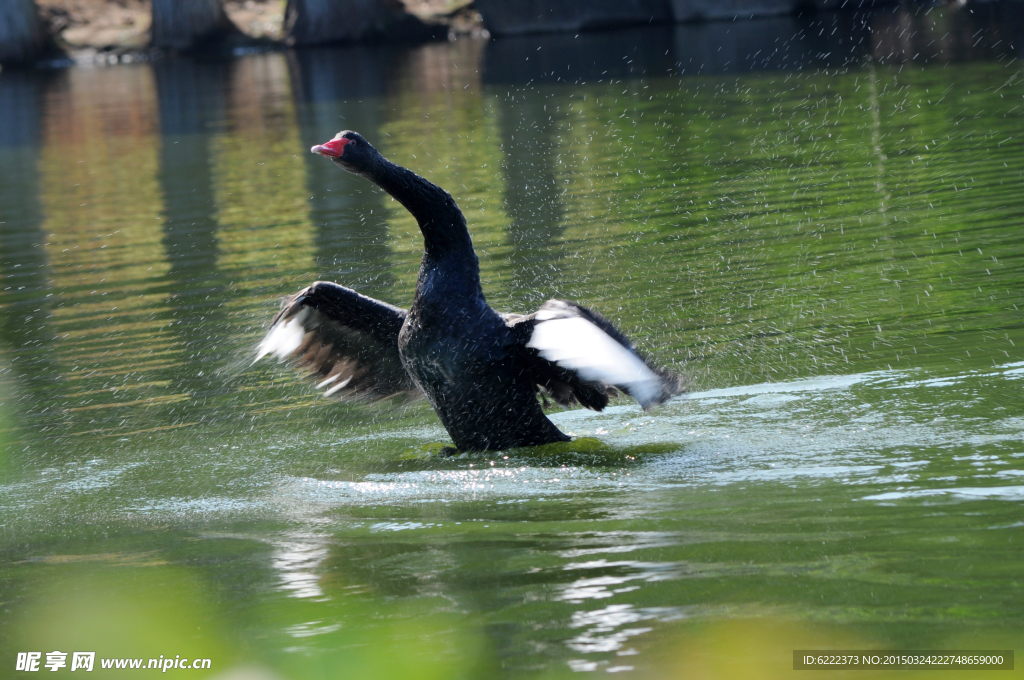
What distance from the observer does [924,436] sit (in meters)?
4.72

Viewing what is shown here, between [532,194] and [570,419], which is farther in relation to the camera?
[532,194]

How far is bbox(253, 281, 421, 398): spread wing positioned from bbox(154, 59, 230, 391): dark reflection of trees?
140 cm

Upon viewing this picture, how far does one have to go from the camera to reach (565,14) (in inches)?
1286

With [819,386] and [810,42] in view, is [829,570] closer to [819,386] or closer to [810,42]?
[819,386]

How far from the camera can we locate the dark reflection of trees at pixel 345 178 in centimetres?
915

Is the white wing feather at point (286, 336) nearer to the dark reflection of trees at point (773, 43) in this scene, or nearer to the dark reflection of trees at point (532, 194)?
the dark reflection of trees at point (532, 194)

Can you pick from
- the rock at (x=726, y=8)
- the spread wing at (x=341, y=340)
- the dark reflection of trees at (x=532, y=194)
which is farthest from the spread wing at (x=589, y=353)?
the rock at (x=726, y=8)

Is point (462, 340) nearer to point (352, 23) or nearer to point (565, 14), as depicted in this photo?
point (565, 14)

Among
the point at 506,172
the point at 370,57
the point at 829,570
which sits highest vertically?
the point at 370,57

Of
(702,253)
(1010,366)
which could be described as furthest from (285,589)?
(702,253)

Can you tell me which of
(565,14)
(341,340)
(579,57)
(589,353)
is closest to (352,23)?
(565,14)

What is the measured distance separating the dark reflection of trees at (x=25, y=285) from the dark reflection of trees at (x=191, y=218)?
81cm

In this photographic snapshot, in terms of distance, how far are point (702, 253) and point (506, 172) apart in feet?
16.0

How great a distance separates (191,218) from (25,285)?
258cm
